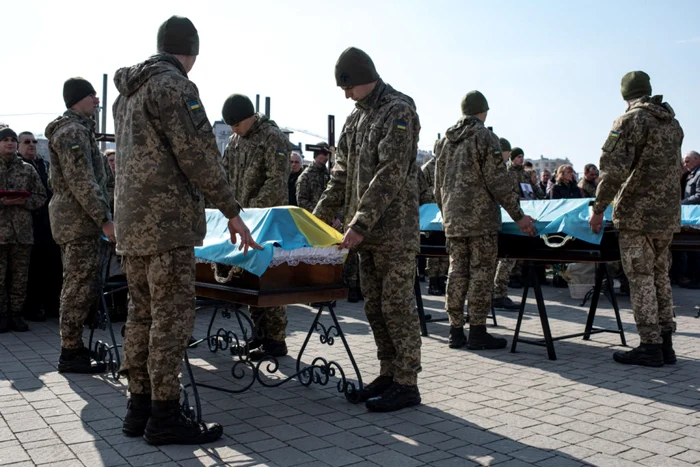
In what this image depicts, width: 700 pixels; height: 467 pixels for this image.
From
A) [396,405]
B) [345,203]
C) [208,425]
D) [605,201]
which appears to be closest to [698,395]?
[605,201]

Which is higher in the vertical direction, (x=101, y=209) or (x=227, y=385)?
(x=101, y=209)

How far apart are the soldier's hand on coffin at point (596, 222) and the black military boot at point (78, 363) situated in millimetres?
4233

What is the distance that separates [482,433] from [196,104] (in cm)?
246

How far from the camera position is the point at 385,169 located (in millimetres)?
4406

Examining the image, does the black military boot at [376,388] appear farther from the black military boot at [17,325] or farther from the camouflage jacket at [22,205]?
the camouflage jacket at [22,205]

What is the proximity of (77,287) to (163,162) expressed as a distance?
2500 mm

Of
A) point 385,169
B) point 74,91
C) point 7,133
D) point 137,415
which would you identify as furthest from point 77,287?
point 7,133

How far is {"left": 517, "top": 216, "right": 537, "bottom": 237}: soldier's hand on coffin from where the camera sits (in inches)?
244

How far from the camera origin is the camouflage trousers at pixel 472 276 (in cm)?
652

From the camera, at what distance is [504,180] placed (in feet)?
20.8

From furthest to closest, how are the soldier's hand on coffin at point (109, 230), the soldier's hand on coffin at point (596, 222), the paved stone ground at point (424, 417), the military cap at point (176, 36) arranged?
the soldier's hand on coffin at point (596, 222) → the soldier's hand on coffin at point (109, 230) → the military cap at point (176, 36) → the paved stone ground at point (424, 417)

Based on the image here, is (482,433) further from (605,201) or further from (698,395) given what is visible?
(605,201)

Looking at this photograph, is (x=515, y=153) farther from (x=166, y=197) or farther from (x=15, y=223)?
(x=166, y=197)

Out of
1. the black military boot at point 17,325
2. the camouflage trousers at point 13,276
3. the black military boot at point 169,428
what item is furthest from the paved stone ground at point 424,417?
the camouflage trousers at point 13,276
